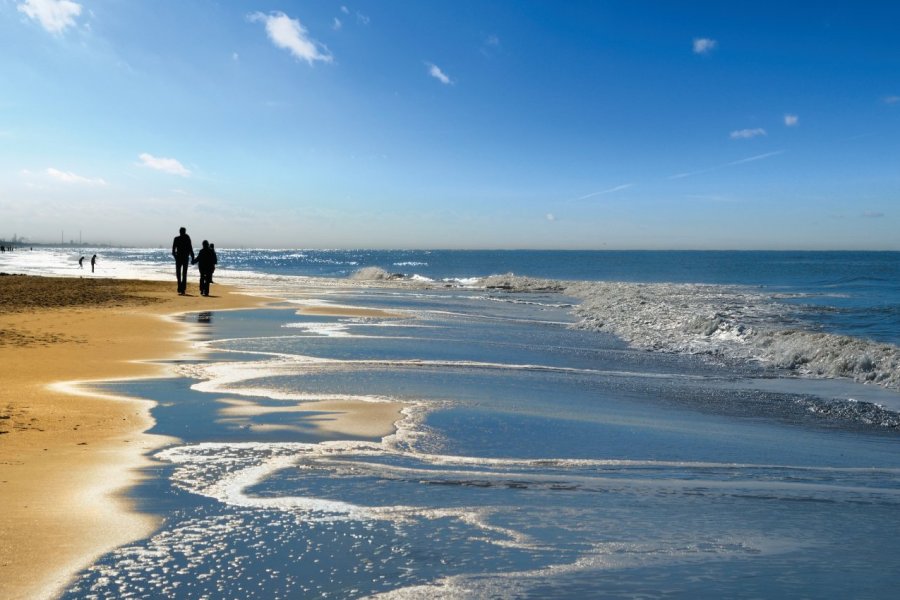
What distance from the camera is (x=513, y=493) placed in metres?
4.84

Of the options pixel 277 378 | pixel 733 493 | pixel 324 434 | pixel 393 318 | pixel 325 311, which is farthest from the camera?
pixel 325 311

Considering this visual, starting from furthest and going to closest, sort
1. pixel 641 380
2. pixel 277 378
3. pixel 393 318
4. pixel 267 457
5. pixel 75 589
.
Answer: pixel 393 318 < pixel 641 380 < pixel 277 378 < pixel 267 457 < pixel 75 589

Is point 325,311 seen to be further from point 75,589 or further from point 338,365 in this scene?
point 75,589

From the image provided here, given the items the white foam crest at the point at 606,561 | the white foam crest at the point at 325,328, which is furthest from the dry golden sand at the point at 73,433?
the white foam crest at the point at 325,328

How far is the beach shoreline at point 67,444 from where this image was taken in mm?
3635

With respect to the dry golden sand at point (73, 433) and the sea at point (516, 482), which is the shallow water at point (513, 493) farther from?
the dry golden sand at point (73, 433)

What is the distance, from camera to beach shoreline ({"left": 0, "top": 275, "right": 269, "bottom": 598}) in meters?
3.63

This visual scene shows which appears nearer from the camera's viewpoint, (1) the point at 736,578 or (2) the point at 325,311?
(1) the point at 736,578

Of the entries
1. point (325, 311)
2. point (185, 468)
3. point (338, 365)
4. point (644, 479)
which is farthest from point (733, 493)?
point (325, 311)

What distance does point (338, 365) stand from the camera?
36.6 ft

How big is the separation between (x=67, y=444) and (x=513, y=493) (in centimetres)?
408

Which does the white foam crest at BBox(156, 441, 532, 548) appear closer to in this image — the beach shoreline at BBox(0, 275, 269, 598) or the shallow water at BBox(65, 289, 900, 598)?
the shallow water at BBox(65, 289, 900, 598)

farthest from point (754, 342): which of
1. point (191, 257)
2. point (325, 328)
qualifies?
point (191, 257)

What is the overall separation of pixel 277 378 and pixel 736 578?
7460mm
